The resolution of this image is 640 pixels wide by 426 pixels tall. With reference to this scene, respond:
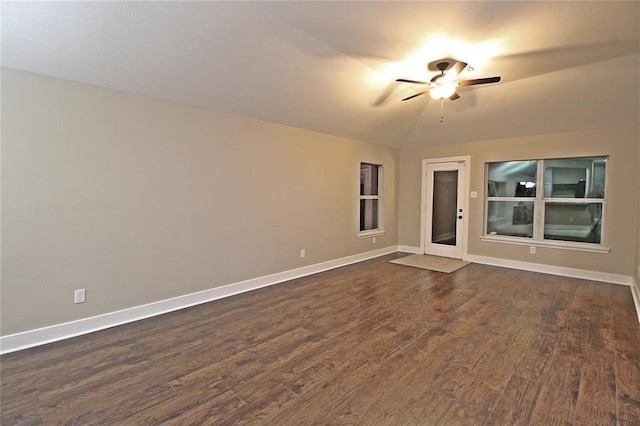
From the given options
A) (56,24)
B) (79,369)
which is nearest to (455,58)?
(56,24)

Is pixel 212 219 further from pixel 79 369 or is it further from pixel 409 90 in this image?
pixel 409 90

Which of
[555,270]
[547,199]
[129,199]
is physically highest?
[547,199]

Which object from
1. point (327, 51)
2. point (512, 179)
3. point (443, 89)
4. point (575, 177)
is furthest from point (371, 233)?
point (327, 51)

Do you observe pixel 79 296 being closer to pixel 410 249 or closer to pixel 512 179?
pixel 410 249

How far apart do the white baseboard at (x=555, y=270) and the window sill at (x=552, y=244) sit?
338 millimetres

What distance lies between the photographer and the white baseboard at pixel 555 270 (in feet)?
15.2

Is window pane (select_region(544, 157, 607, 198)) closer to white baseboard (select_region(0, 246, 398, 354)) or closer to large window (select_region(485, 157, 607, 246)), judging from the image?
large window (select_region(485, 157, 607, 246))

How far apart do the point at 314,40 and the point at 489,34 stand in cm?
176

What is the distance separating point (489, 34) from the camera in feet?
9.82

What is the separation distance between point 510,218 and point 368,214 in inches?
108

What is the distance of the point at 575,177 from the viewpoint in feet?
16.7

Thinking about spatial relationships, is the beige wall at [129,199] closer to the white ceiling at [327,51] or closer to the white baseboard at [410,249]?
the white ceiling at [327,51]

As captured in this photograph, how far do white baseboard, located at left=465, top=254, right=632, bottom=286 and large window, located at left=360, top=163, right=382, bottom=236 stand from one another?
2.01m

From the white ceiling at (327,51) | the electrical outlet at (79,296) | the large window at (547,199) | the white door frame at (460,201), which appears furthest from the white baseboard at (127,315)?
the large window at (547,199)
